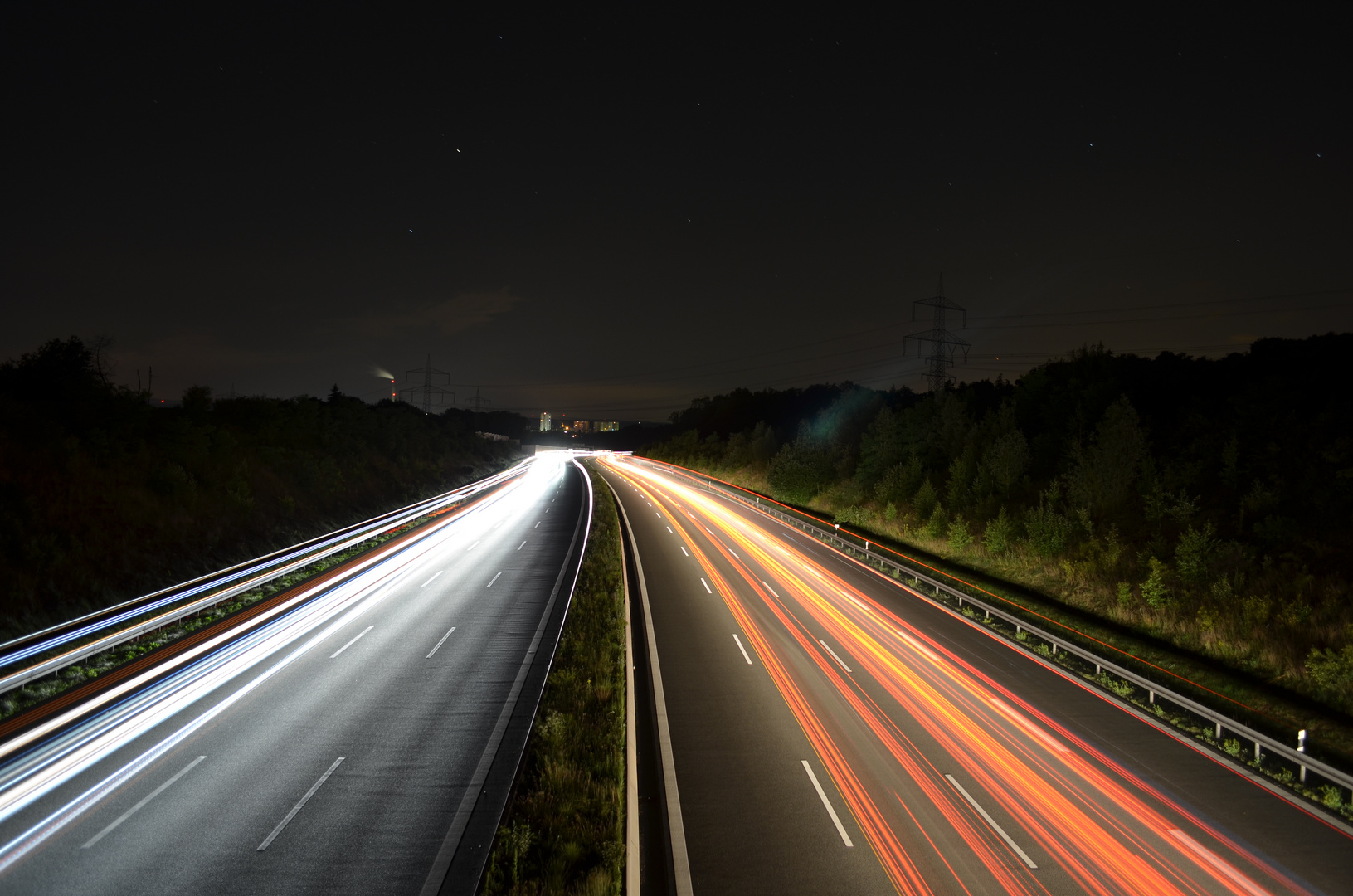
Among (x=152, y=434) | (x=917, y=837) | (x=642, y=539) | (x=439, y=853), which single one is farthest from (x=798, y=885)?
(x=152, y=434)

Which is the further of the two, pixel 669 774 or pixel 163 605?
pixel 163 605

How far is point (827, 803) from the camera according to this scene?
9.73 metres

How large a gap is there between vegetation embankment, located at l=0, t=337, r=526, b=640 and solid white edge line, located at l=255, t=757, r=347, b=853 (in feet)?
49.8

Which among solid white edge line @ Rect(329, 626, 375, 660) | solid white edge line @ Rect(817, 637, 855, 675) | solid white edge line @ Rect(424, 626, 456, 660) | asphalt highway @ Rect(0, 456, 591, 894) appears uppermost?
solid white edge line @ Rect(817, 637, 855, 675)

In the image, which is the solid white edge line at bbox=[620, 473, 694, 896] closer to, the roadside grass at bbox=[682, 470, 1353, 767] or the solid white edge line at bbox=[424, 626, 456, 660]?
the solid white edge line at bbox=[424, 626, 456, 660]

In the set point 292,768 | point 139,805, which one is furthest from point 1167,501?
point 139,805

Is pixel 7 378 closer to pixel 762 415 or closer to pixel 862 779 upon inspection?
pixel 862 779

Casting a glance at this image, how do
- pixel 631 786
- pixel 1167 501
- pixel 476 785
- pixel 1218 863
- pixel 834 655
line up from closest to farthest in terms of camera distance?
1. pixel 1218 863
2. pixel 631 786
3. pixel 476 785
4. pixel 834 655
5. pixel 1167 501

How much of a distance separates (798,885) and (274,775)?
795cm

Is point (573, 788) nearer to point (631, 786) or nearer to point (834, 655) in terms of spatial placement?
point (631, 786)

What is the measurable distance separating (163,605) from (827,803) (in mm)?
19021

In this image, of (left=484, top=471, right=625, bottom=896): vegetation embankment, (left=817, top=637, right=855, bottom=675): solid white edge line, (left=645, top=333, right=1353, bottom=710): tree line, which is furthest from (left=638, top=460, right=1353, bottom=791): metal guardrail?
(left=484, top=471, right=625, bottom=896): vegetation embankment

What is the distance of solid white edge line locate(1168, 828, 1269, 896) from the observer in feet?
26.7

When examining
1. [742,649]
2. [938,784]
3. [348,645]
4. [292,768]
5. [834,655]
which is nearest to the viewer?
[292,768]
